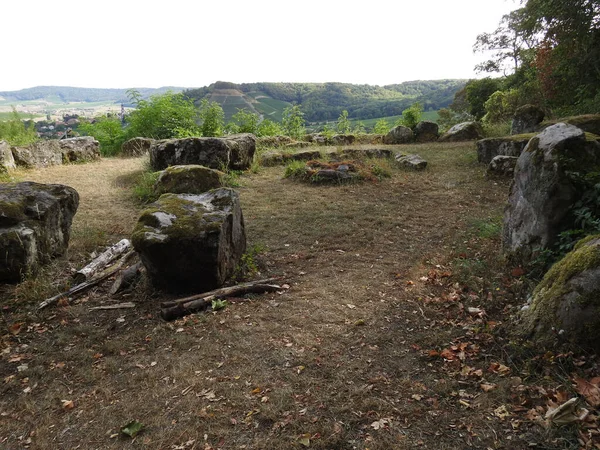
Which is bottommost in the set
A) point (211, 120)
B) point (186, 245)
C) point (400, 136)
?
point (186, 245)

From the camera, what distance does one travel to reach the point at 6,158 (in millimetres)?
11070

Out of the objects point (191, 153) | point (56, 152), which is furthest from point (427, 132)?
point (56, 152)

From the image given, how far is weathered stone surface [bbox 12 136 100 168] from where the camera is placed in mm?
12031

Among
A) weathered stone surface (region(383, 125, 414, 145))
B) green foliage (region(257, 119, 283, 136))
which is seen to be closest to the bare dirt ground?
weathered stone surface (region(383, 125, 414, 145))

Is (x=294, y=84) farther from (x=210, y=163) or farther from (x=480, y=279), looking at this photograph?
(x=480, y=279)

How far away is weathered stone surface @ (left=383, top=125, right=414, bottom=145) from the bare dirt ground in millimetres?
12157

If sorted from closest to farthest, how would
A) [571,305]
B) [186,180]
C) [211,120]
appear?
1. [571,305]
2. [186,180]
3. [211,120]

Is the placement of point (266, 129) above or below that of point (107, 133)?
above

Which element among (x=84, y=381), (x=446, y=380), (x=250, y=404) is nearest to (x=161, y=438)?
(x=250, y=404)

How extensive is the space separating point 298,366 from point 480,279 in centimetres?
279

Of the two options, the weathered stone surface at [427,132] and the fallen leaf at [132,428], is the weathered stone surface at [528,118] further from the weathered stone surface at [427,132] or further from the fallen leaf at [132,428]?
the fallen leaf at [132,428]

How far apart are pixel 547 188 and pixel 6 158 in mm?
13445

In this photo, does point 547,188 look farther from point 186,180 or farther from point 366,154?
point 366,154

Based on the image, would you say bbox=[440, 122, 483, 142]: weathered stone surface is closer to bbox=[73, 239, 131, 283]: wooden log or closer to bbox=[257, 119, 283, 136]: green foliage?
bbox=[257, 119, 283, 136]: green foliage
